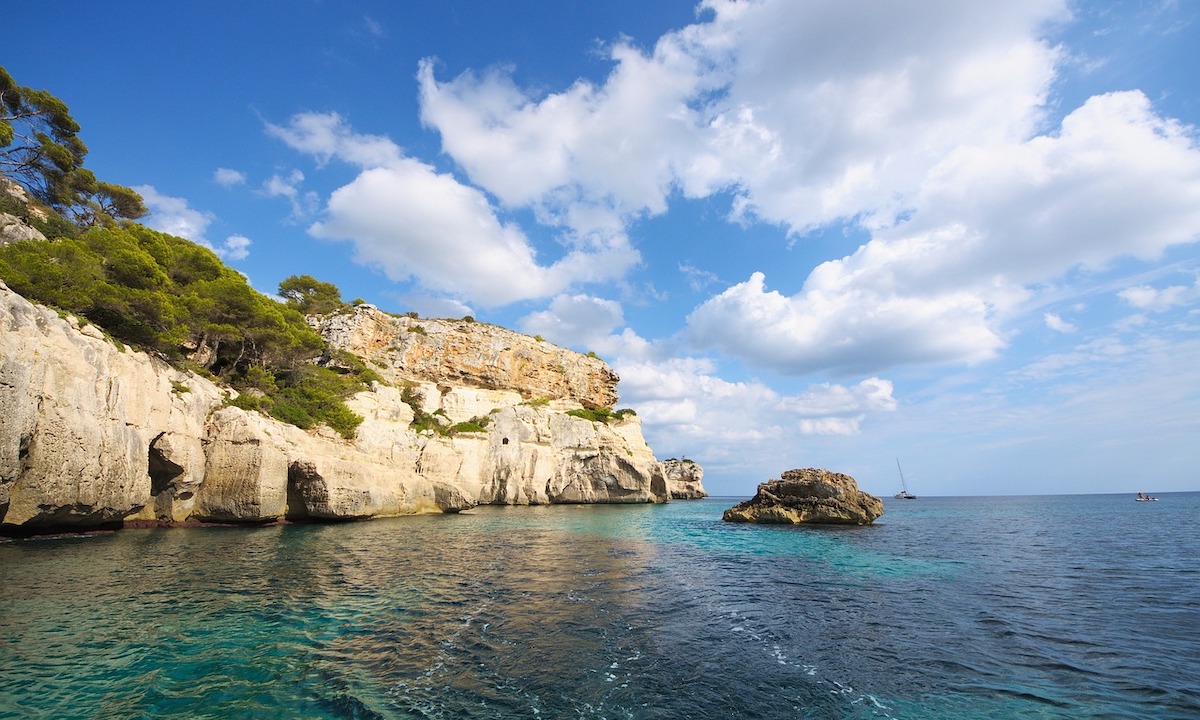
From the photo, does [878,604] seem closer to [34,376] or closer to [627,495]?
[34,376]

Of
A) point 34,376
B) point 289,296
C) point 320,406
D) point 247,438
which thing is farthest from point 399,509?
point 289,296

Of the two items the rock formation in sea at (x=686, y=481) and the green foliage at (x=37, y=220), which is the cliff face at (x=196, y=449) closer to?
the green foliage at (x=37, y=220)

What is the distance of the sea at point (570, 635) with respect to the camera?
19.6 ft

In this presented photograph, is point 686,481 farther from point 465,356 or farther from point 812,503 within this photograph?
point 812,503

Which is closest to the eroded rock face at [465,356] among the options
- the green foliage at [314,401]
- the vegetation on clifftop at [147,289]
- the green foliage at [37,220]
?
the vegetation on clifftop at [147,289]

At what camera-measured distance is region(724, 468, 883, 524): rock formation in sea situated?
104ft

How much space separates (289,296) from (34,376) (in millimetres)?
54175

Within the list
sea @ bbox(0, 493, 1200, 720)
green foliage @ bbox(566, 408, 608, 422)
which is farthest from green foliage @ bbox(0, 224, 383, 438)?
green foliage @ bbox(566, 408, 608, 422)

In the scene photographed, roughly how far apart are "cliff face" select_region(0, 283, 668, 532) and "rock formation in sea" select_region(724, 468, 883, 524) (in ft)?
70.3

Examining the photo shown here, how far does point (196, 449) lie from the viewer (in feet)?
67.6

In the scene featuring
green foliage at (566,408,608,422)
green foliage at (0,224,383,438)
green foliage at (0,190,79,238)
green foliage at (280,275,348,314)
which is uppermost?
green foliage at (280,275,348,314)

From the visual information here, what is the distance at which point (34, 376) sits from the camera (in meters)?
13.9

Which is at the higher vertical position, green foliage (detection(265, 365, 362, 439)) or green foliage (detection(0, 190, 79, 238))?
green foliage (detection(0, 190, 79, 238))

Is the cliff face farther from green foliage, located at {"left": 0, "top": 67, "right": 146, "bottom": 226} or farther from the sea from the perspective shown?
green foliage, located at {"left": 0, "top": 67, "right": 146, "bottom": 226}
